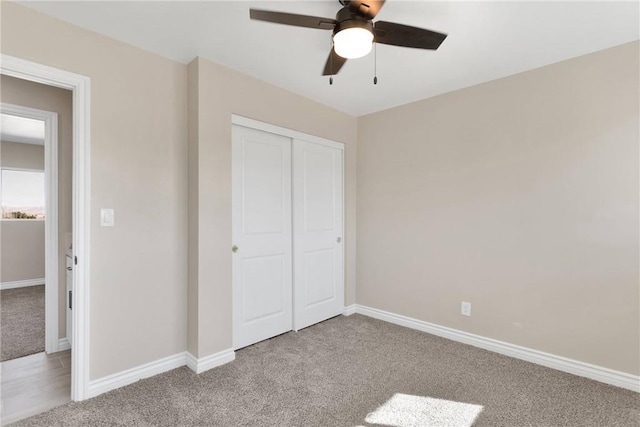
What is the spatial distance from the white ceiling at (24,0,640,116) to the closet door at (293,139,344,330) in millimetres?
842

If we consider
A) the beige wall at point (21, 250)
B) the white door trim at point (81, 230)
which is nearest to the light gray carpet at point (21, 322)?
the beige wall at point (21, 250)

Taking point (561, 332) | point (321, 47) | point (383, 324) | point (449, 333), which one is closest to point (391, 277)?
point (383, 324)

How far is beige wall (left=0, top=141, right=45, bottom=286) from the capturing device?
16.3 feet

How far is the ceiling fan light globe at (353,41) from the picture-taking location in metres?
1.53

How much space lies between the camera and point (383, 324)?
3.43 metres

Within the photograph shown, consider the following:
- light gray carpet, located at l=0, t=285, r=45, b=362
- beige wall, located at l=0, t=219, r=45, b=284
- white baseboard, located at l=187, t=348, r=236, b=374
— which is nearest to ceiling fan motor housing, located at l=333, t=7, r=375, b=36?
white baseboard, located at l=187, t=348, r=236, b=374

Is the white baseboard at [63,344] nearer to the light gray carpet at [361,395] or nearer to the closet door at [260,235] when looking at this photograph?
the light gray carpet at [361,395]

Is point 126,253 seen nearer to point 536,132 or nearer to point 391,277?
point 391,277

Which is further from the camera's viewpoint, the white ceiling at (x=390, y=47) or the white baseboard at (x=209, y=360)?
the white baseboard at (x=209, y=360)

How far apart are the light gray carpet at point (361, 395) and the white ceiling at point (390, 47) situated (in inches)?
93.3

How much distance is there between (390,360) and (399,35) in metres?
2.33

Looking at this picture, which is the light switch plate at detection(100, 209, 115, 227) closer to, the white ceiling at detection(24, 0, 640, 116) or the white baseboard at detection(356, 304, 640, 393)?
the white ceiling at detection(24, 0, 640, 116)

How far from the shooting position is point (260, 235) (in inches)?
116

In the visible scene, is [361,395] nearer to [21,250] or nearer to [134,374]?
[134,374]
